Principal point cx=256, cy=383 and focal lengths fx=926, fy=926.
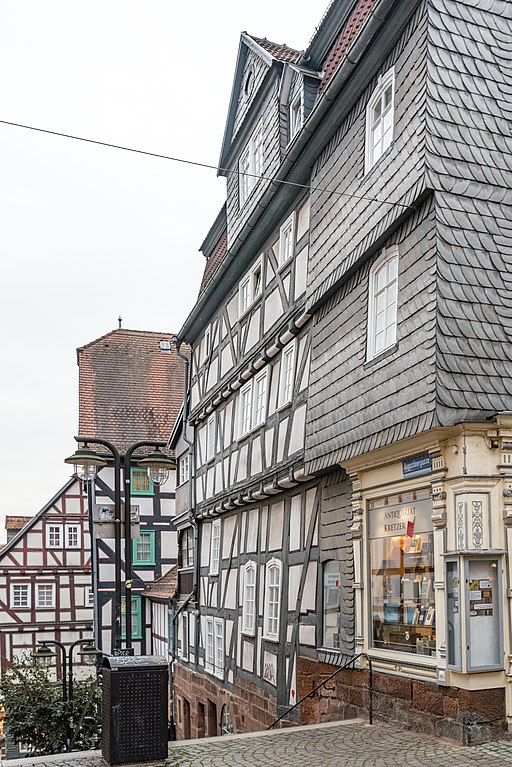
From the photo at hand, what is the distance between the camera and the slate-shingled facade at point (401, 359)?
976cm

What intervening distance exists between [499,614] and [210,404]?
13.9 m

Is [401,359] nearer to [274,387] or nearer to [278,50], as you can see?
[274,387]

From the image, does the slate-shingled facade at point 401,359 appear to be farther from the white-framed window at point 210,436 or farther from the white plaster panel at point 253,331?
the white-framed window at point 210,436

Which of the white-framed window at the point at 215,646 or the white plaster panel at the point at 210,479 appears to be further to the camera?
the white plaster panel at the point at 210,479

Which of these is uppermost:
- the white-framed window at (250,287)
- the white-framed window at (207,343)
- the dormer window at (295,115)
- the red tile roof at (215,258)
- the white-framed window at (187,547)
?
the dormer window at (295,115)

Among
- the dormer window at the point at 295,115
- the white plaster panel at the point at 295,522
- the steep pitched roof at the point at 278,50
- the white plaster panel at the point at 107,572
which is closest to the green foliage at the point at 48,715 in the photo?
the white plaster panel at the point at 295,522

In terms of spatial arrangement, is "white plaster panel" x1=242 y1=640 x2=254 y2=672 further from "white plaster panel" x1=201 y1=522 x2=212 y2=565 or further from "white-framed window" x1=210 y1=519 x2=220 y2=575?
"white plaster panel" x1=201 y1=522 x2=212 y2=565

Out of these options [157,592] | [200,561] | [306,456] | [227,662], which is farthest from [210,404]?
[157,592]

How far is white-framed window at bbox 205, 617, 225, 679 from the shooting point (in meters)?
20.8

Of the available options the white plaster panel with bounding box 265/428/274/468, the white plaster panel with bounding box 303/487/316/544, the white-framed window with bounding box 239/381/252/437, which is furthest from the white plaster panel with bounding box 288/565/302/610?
the white-framed window with bounding box 239/381/252/437

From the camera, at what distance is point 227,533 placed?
68.7ft

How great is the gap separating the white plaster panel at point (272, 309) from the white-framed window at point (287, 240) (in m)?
0.66

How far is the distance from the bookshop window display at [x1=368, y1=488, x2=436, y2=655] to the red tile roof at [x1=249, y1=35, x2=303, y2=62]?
10.2m

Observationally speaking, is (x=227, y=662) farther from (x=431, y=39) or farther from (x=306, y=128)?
(x=431, y=39)
